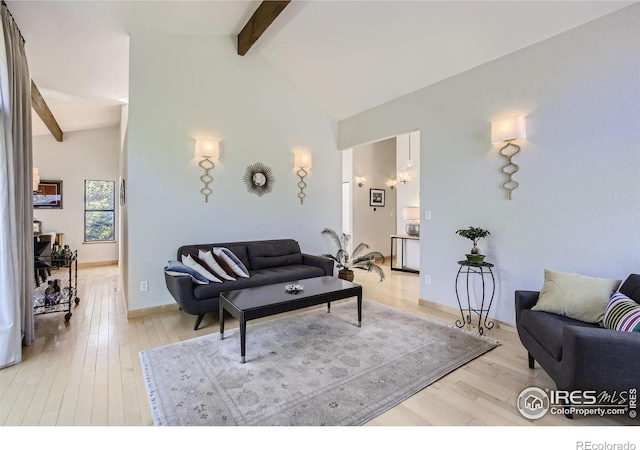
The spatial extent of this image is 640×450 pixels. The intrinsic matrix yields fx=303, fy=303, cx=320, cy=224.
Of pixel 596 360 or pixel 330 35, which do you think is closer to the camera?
pixel 596 360

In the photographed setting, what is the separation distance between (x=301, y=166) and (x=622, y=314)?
396cm

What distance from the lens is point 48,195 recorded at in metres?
6.62

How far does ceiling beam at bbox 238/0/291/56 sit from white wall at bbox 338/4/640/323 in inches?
78.2

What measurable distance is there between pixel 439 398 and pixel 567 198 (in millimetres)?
2179

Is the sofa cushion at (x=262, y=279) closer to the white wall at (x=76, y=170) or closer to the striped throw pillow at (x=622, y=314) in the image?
the striped throw pillow at (x=622, y=314)

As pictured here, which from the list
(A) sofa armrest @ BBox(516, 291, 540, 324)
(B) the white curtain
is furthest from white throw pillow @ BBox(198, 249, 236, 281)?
(A) sofa armrest @ BBox(516, 291, 540, 324)

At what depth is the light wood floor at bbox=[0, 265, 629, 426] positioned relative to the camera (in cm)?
181

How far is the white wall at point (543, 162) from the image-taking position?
2486 mm

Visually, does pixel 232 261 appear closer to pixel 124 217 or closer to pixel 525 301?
pixel 124 217

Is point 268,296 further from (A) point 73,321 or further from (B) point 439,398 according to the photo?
(A) point 73,321

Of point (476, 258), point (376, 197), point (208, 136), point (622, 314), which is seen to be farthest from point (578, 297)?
point (376, 197)

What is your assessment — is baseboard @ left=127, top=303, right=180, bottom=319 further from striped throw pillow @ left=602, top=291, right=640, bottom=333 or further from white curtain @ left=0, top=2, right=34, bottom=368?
striped throw pillow @ left=602, top=291, right=640, bottom=333

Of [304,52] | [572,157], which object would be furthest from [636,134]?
[304,52]

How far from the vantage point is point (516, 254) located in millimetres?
3137
